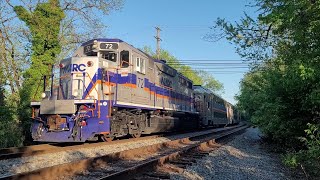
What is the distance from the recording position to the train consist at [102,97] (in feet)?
36.6

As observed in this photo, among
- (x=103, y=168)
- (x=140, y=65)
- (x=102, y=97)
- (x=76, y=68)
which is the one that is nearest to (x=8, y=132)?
Answer: (x=76, y=68)

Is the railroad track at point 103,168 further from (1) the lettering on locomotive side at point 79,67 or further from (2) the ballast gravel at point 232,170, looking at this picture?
(1) the lettering on locomotive side at point 79,67

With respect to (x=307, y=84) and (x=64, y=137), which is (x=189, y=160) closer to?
(x=307, y=84)

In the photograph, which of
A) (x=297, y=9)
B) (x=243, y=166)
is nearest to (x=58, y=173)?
(x=243, y=166)

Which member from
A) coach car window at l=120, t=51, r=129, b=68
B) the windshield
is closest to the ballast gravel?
coach car window at l=120, t=51, r=129, b=68

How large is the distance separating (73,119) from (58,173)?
190 inches

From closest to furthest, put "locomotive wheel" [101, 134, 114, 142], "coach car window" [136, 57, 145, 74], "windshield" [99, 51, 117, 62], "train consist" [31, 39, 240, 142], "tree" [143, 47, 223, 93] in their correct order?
"train consist" [31, 39, 240, 142]
"locomotive wheel" [101, 134, 114, 142]
"windshield" [99, 51, 117, 62]
"coach car window" [136, 57, 145, 74]
"tree" [143, 47, 223, 93]

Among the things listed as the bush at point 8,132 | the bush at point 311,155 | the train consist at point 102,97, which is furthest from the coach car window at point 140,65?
the bush at point 311,155

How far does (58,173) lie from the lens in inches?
251

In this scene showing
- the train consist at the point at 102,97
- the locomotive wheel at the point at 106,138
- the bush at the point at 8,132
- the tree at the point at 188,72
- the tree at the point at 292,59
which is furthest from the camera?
the tree at the point at 188,72

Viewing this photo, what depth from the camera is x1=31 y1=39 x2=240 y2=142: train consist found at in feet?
36.6

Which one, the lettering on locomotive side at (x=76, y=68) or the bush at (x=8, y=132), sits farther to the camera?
the lettering on locomotive side at (x=76, y=68)

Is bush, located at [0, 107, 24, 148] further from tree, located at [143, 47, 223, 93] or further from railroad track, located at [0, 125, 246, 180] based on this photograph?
tree, located at [143, 47, 223, 93]

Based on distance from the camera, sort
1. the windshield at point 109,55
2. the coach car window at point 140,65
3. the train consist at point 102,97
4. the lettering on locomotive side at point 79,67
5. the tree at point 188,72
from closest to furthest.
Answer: the train consist at point 102,97, the lettering on locomotive side at point 79,67, the windshield at point 109,55, the coach car window at point 140,65, the tree at point 188,72
